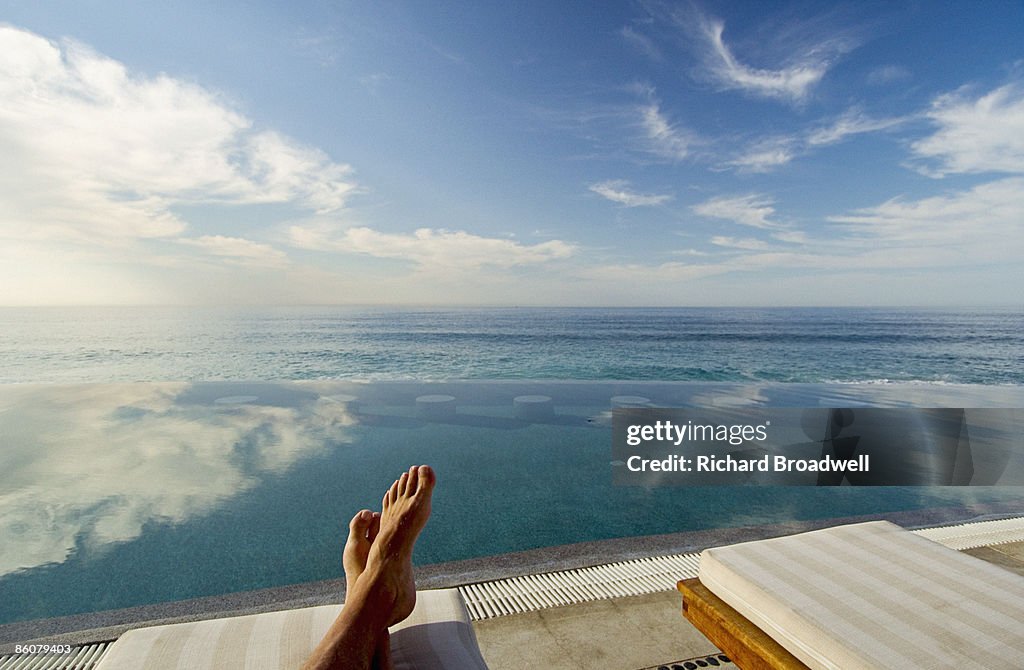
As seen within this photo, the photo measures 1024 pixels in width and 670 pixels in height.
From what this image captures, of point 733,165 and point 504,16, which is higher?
point 733,165

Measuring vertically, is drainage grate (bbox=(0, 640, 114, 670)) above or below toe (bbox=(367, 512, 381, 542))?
below

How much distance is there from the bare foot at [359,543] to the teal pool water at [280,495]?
177 cm

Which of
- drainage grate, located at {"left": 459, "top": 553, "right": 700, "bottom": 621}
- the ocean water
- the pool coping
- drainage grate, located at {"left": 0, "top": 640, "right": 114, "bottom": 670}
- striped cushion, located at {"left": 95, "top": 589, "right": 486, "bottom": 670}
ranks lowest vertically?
the ocean water

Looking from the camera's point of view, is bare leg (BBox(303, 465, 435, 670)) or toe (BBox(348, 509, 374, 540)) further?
toe (BBox(348, 509, 374, 540))

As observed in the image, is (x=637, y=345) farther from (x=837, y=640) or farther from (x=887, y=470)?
(x=837, y=640)

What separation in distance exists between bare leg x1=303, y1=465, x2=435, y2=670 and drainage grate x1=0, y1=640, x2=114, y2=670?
1.22 meters

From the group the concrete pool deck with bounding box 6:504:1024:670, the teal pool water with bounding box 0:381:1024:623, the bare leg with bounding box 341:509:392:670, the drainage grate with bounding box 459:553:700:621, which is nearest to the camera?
the bare leg with bounding box 341:509:392:670

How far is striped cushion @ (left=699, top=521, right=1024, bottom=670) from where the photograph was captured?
1096mm

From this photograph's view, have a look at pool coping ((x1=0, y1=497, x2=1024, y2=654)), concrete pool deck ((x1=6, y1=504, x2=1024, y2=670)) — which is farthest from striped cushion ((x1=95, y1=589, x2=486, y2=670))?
pool coping ((x1=0, y1=497, x2=1024, y2=654))

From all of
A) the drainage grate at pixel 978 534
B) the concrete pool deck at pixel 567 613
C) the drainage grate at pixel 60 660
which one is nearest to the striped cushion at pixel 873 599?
the concrete pool deck at pixel 567 613

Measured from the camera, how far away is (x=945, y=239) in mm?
28781

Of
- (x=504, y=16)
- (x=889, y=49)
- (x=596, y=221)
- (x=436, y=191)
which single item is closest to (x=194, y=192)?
(x=436, y=191)

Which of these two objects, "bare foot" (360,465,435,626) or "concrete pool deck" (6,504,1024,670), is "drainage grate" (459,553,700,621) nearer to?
"concrete pool deck" (6,504,1024,670)

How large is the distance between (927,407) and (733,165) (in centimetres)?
2259
